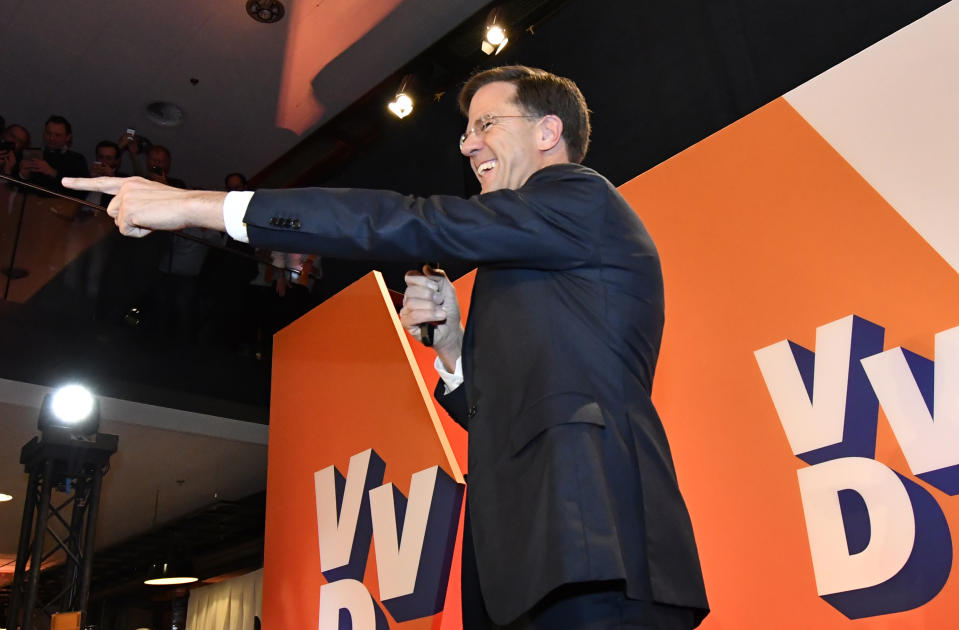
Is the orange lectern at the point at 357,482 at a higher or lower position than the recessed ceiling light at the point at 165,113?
lower

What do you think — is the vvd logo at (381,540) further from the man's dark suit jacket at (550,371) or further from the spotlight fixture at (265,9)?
the spotlight fixture at (265,9)

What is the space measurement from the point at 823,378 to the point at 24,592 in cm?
532

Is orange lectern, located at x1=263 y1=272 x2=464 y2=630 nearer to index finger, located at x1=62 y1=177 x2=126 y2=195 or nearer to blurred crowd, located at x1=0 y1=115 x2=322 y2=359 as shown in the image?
blurred crowd, located at x1=0 y1=115 x2=322 y2=359

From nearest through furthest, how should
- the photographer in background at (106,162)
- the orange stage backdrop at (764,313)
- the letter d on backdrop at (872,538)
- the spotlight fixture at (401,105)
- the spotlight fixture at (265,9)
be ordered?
the letter d on backdrop at (872,538) < the orange stage backdrop at (764,313) < the photographer in background at (106,162) < the spotlight fixture at (401,105) < the spotlight fixture at (265,9)

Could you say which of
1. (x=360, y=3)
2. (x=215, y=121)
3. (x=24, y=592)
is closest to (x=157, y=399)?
(x=24, y=592)

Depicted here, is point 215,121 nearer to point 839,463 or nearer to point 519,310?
point 839,463

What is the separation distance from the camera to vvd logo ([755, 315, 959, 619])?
2316 mm

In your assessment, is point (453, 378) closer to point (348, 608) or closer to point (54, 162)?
point (348, 608)

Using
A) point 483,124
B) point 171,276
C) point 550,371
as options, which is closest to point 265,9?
point 171,276

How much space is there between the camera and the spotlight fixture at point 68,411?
5.42 metres

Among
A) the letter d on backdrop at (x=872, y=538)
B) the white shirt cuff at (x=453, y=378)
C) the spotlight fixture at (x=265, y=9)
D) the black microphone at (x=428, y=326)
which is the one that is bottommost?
the letter d on backdrop at (x=872, y=538)

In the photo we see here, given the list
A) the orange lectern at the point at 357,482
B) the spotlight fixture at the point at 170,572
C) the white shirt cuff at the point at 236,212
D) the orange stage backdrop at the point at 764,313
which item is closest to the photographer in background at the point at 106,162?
the orange lectern at the point at 357,482

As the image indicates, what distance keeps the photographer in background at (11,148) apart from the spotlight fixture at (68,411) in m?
1.45

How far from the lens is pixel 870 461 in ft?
8.07
